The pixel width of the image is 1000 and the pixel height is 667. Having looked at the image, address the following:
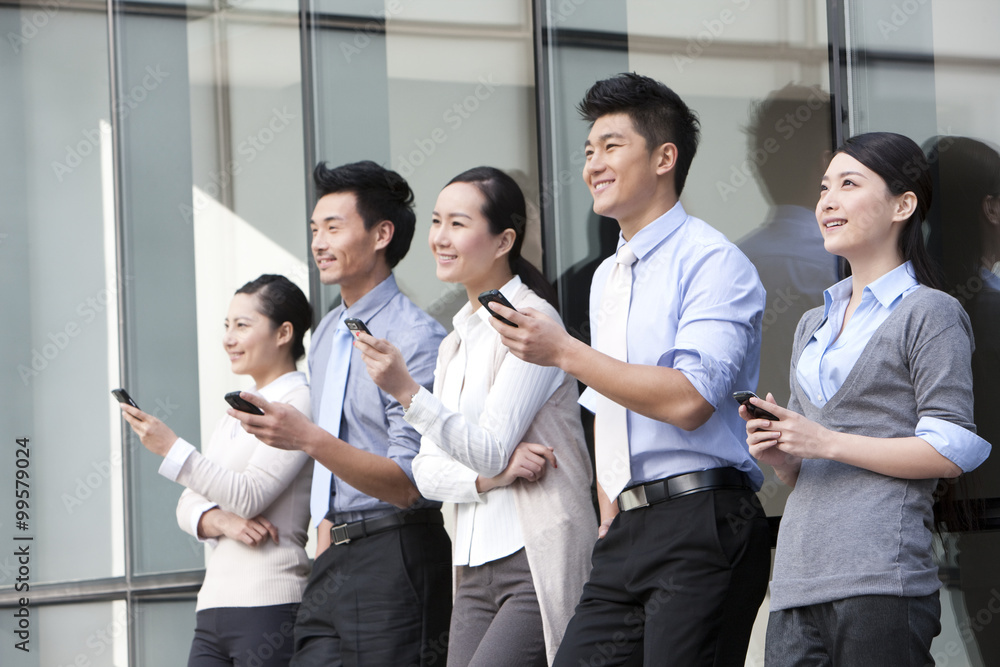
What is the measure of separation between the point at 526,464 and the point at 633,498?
391 mm

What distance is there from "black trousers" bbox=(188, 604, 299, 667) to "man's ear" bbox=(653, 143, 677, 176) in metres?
1.94

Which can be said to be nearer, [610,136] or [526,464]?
[610,136]

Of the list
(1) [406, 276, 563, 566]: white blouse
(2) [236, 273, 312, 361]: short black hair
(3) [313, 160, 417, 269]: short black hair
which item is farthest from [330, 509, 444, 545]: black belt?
(2) [236, 273, 312, 361]: short black hair

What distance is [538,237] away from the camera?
13.0 ft

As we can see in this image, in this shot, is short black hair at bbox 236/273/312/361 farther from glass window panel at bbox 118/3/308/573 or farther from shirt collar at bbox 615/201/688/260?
shirt collar at bbox 615/201/688/260

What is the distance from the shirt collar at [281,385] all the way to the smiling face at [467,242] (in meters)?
1.02

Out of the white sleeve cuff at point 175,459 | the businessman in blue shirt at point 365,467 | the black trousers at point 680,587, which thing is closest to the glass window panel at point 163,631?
the white sleeve cuff at point 175,459

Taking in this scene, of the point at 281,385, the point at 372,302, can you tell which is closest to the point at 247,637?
the point at 281,385

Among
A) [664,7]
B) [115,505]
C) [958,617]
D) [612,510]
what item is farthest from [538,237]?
[115,505]

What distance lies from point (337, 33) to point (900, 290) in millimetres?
3501

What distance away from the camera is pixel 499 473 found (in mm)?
2730

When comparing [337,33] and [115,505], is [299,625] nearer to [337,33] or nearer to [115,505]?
[115,505]

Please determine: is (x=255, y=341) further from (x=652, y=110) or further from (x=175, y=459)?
(x=652, y=110)

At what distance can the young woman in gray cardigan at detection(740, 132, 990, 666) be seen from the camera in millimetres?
1987
